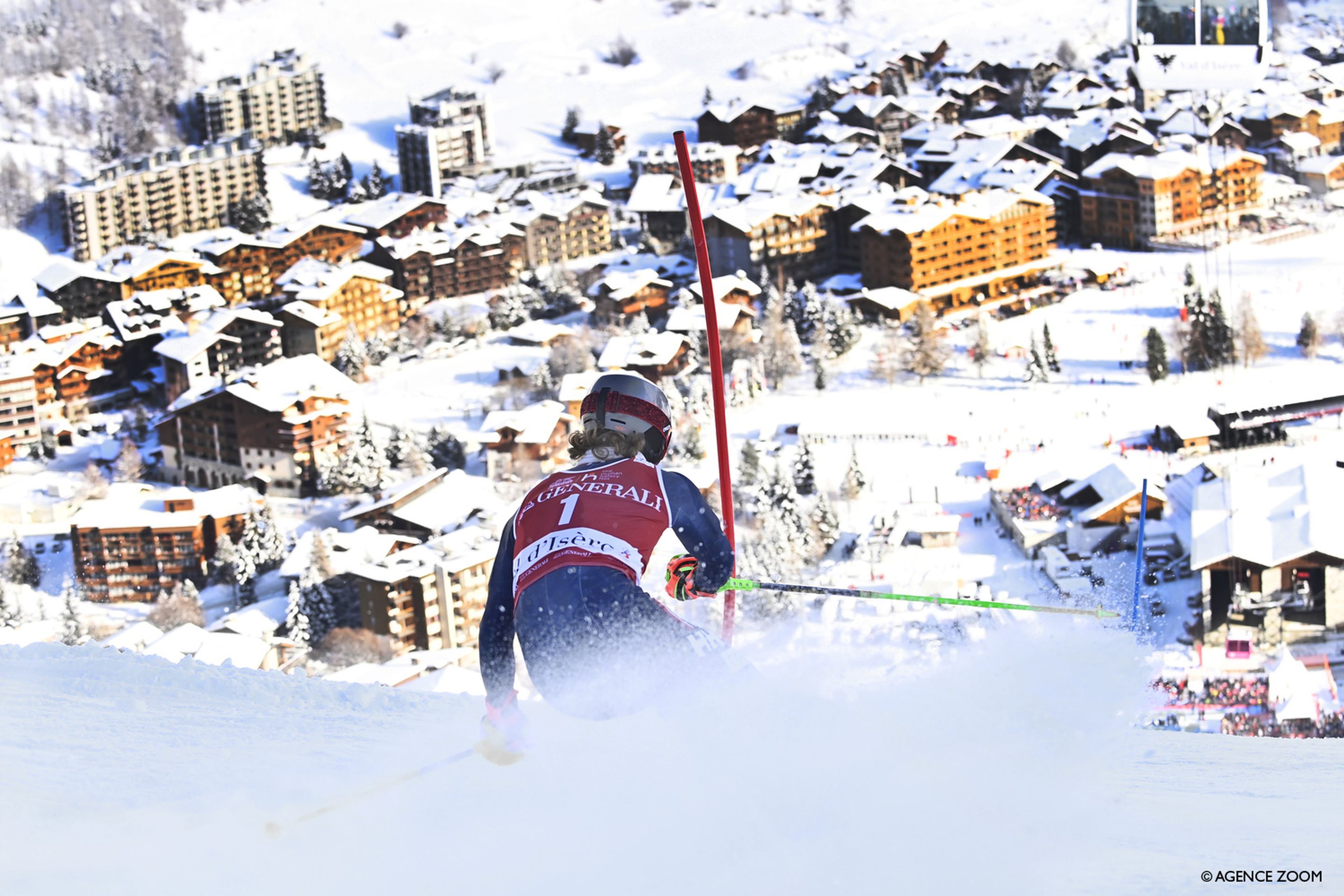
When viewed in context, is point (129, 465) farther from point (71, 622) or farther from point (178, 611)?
point (71, 622)

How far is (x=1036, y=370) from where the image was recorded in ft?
39.1

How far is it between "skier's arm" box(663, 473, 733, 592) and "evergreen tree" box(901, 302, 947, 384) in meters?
10.8

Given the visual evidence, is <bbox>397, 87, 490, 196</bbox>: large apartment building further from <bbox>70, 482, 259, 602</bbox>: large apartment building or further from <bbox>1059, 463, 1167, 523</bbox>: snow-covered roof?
<bbox>1059, 463, 1167, 523</bbox>: snow-covered roof

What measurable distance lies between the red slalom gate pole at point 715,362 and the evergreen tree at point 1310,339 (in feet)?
35.8

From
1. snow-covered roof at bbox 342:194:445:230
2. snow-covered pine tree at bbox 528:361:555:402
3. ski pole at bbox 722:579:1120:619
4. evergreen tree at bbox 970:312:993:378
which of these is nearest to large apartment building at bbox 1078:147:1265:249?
evergreen tree at bbox 970:312:993:378

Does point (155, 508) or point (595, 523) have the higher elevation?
point (595, 523)

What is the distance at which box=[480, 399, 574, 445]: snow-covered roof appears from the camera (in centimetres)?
1095

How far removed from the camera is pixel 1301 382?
37.5 ft

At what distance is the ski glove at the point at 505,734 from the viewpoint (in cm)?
166

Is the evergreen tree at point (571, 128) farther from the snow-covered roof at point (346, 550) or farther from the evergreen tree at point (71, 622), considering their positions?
the evergreen tree at point (71, 622)

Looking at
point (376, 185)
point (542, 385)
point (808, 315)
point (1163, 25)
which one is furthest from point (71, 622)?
point (376, 185)

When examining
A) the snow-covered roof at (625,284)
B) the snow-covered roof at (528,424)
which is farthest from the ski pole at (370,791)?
the snow-covered roof at (625,284)

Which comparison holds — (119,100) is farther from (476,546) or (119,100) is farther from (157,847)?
(157,847)

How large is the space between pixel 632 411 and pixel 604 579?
181 mm
